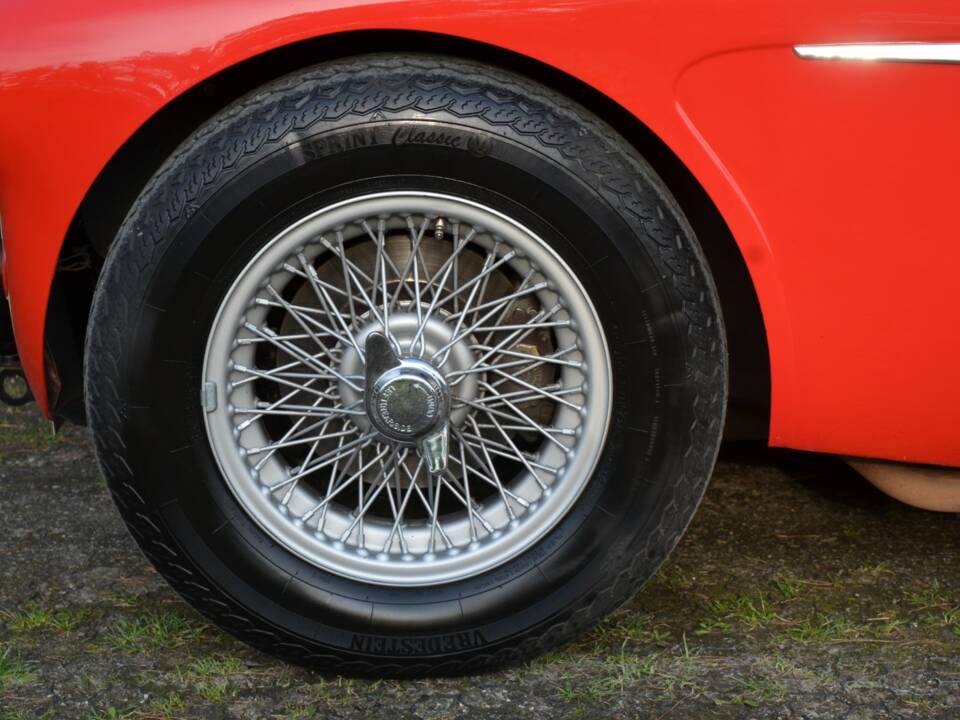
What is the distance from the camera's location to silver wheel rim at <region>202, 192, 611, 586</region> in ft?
6.69

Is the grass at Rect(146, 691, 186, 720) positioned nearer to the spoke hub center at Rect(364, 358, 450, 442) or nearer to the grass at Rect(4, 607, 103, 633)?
the grass at Rect(4, 607, 103, 633)

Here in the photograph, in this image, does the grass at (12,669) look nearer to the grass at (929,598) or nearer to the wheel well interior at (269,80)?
the wheel well interior at (269,80)

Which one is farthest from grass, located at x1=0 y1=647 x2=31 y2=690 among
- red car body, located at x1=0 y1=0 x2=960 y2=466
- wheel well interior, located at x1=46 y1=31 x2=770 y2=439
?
red car body, located at x1=0 y1=0 x2=960 y2=466

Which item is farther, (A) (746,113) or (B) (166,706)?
(B) (166,706)

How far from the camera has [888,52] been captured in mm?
1851

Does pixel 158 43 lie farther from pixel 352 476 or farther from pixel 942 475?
pixel 942 475

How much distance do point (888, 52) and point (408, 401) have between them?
39.2 inches

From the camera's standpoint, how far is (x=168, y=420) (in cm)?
Result: 203

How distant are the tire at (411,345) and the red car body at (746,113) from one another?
0.33ft

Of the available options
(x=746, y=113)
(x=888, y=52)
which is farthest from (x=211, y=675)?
(x=888, y=52)

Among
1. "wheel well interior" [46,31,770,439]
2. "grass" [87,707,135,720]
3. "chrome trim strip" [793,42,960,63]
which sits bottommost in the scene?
"grass" [87,707,135,720]

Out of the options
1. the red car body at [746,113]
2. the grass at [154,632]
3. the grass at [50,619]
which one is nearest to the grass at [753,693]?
the red car body at [746,113]

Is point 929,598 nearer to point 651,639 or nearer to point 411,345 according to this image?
point 651,639

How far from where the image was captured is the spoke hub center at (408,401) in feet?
6.67
